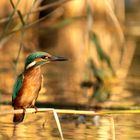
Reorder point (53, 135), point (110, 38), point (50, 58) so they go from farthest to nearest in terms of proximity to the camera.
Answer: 1. point (110, 38)
2. point (53, 135)
3. point (50, 58)

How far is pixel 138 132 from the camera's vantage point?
228 inches

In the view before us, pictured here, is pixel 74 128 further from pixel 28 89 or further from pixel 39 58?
pixel 39 58

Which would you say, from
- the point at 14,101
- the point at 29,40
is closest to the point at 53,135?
the point at 14,101

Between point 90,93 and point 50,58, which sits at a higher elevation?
point 50,58

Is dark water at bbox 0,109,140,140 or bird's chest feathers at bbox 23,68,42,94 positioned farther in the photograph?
dark water at bbox 0,109,140,140

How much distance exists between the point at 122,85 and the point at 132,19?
28.4ft

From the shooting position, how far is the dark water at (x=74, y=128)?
5.52 meters

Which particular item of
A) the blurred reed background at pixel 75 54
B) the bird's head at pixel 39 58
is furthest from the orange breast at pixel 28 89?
the blurred reed background at pixel 75 54

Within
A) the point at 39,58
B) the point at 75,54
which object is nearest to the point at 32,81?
the point at 39,58

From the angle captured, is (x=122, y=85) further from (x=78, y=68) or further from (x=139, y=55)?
(x=139, y=55)

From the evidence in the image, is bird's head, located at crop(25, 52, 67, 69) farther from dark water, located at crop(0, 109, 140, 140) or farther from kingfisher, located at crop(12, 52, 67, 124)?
dark water, located at crop(0, 109, 140, 140)

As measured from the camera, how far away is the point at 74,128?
5.96 m

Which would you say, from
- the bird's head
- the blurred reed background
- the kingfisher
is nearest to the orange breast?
the kingfisher

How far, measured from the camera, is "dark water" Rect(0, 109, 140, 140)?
18.1 ft
